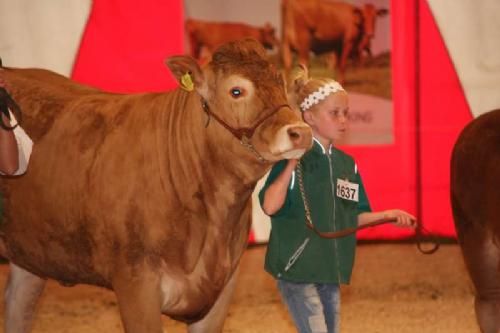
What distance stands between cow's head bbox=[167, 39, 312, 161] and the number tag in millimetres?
597

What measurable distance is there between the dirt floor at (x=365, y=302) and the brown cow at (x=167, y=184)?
180 cm

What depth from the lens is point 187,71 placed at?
11.1ft

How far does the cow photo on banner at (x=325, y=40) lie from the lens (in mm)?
6941

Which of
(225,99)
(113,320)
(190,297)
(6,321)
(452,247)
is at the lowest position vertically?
(452,247)

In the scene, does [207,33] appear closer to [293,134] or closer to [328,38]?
[328,38]

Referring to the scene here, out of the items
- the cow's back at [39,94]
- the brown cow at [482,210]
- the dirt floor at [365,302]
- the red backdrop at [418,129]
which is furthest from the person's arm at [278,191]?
the red backdrop at [418,129]

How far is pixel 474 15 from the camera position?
721 centimetres

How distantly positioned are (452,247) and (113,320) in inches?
110

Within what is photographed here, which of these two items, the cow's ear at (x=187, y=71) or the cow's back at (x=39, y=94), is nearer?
the cow's ear at (x=187, y=71)

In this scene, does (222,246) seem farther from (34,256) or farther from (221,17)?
(221,17)

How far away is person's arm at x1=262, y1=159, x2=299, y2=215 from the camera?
3.54 metres

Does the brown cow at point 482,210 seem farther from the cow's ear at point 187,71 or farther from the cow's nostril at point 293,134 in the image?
the cow's ear at point 187,71

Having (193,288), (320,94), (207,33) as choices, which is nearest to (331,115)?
(320,94)

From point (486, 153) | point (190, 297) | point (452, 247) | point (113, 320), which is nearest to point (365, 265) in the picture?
point (452, 247)
